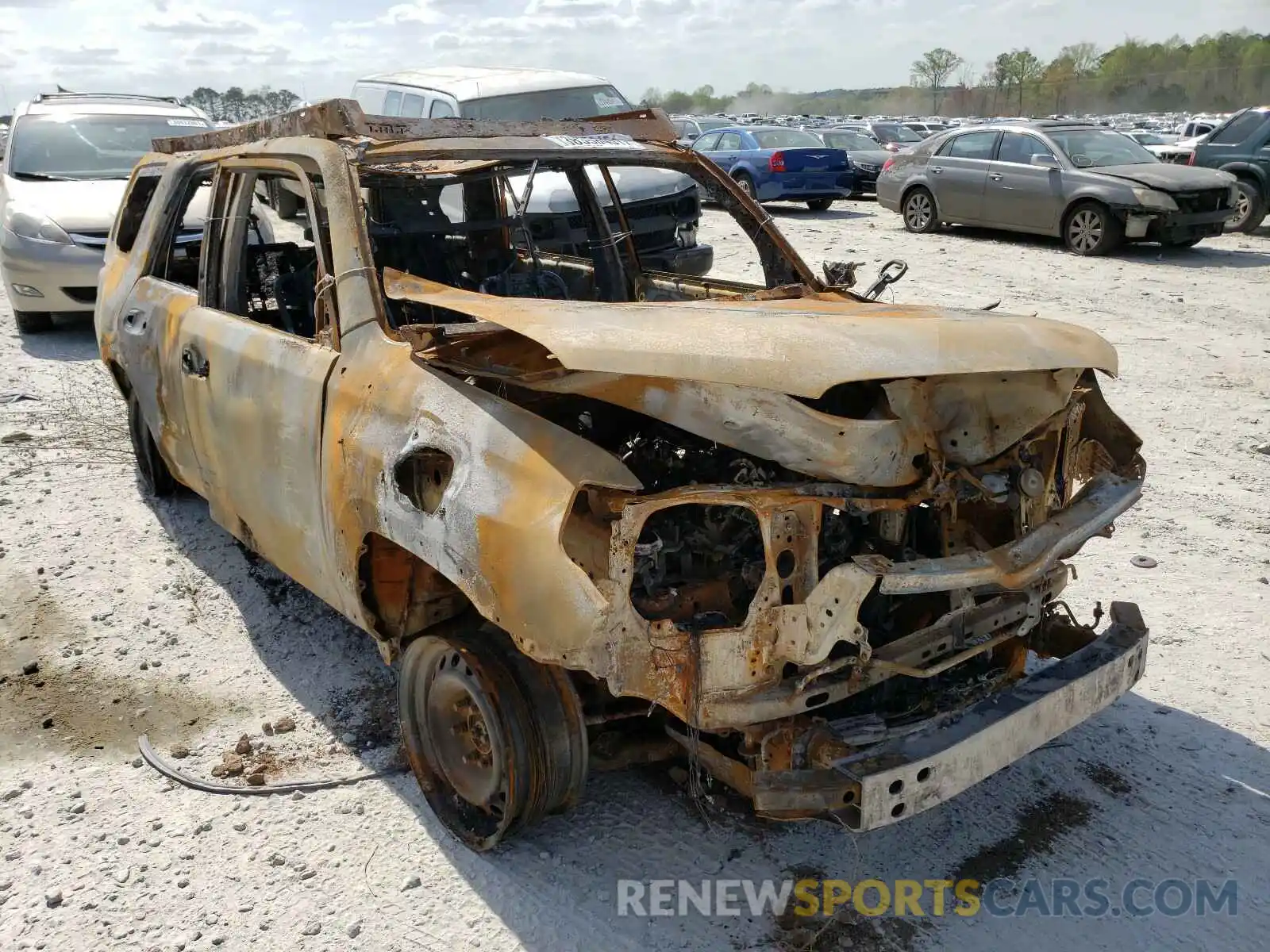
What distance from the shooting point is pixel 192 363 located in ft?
12.6

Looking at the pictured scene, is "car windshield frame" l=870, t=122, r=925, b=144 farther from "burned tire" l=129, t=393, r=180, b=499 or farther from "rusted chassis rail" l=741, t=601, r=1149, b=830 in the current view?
"rusted chassis rail" l=741, t=601, r=1149, b=830

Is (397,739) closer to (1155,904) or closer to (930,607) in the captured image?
(930,607)

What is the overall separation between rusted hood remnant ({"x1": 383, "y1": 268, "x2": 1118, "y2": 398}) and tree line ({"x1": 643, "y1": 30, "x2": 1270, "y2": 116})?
52.8 m

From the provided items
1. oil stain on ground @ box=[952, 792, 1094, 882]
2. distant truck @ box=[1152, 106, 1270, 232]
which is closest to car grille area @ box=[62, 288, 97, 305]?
oil stain on ground @ box=[952, 792, 1094, 882]

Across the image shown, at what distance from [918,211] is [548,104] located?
7.14m

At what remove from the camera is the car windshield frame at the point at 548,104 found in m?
8.99

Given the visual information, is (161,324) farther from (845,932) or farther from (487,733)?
(845,932)

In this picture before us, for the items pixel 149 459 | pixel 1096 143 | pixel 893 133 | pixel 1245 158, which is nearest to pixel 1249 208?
pixel 1245 158

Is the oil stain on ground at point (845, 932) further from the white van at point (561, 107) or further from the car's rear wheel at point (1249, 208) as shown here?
the car's rear wheel at point (1249, 208)

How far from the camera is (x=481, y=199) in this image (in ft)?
15.2

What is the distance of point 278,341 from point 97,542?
7.22ft

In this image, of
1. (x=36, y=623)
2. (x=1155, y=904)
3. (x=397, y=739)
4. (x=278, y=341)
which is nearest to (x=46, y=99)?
(x=36, y=623)

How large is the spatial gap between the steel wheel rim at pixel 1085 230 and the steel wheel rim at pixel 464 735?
11.5 meters

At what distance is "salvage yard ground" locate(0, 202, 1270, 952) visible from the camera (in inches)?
102
